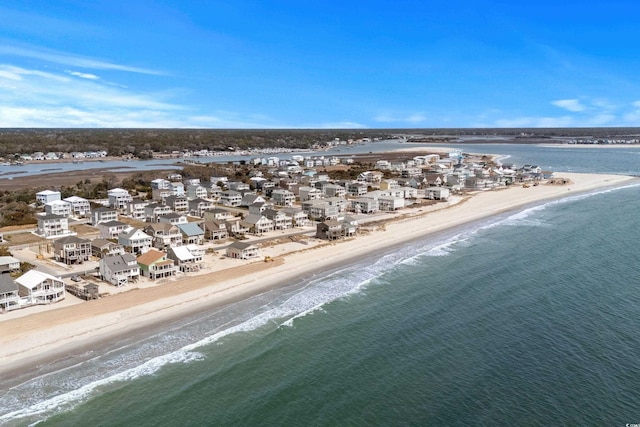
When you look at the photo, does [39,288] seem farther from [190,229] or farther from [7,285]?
[190,229]

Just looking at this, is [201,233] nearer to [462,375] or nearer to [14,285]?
[14,285]

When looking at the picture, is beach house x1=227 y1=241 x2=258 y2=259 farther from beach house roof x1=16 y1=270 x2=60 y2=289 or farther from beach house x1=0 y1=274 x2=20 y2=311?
beach house x1=0 y1=274 x2=20 y2=311

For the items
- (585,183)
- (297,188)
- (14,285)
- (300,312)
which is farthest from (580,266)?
(585,183)

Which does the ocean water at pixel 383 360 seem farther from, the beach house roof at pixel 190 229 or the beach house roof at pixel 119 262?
the beach house roof at pixel 190 229

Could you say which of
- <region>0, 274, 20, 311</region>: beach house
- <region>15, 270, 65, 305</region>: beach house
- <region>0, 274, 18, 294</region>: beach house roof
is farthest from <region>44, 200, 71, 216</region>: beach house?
<region>0, 274, 20, 311</region>: beach house

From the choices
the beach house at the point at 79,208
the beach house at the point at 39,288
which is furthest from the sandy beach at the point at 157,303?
the beach house at the point at 79,208

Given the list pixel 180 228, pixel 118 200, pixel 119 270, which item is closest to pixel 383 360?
pixel 119 270
